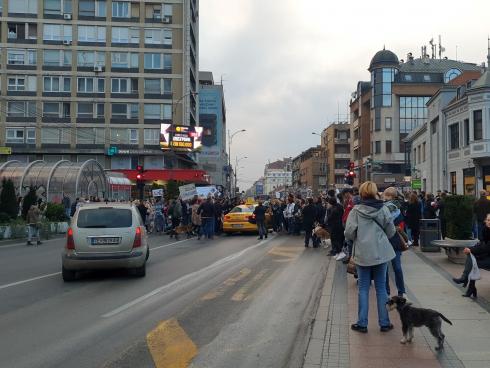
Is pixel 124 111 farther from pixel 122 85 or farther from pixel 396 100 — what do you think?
pixel 396 100

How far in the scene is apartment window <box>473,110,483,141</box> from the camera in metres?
34.5

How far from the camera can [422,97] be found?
76625 mm

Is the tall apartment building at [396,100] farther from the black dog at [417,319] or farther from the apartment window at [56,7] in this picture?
the black dog at [417,319]

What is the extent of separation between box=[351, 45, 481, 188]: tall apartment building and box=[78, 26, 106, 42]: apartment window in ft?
120

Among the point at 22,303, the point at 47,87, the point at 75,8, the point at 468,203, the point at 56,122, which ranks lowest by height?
the point at 22,303

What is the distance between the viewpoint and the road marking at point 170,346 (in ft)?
19.2

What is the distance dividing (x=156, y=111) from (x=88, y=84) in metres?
8.43

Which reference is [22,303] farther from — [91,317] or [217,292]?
[217,292]

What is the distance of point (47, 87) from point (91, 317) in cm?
6105

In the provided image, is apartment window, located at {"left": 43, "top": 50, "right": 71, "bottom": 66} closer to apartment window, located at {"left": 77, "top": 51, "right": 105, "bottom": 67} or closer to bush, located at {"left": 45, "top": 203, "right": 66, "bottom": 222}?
apartment window, located at {"left": 77, "top": 51, "right": 105, "bottom": 67}

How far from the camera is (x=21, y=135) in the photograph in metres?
63.7

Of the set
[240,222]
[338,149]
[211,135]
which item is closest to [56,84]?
[211,135]

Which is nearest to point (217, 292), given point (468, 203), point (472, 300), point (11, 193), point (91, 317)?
point (91, 317)

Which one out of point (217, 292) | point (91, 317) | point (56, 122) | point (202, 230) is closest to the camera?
point (91, 317)
